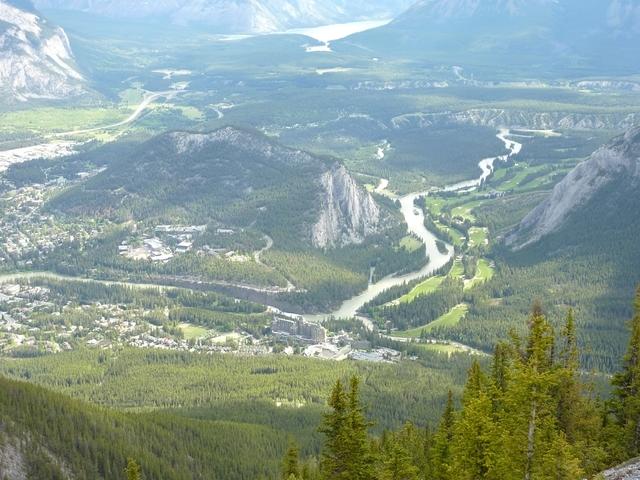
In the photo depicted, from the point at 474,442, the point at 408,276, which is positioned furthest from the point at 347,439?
the point at 408,276

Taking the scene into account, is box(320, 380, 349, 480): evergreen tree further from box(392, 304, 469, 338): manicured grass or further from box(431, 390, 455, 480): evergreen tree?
box(392, 304, 469, 338): manicured grass

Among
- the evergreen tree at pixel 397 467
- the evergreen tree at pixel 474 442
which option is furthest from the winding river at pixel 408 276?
the evergreen tree at pixel 397 467

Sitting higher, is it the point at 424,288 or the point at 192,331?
the point at 424,288

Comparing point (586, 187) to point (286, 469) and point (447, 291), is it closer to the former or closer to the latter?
point (447, 291)

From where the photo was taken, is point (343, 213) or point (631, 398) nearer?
point (631, 398)

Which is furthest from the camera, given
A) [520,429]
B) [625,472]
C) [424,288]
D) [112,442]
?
[424,288]

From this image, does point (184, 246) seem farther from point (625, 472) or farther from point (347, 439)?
point (625, 472)
